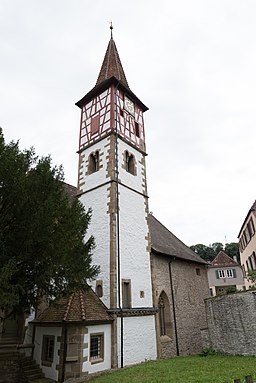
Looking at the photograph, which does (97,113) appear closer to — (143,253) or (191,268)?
(143,253)

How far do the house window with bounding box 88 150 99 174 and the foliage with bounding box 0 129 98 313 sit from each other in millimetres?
9018

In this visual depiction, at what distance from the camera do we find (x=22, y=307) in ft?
28.2

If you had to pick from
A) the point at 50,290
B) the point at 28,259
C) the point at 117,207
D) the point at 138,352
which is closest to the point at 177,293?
the point at 138,352

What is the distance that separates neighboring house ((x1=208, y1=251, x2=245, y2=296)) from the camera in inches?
1652

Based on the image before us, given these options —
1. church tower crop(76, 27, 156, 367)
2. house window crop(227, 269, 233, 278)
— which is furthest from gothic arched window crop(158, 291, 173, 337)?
house window crop(227, 269, 233, 278)

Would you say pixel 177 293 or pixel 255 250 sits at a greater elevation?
pixel 255 250

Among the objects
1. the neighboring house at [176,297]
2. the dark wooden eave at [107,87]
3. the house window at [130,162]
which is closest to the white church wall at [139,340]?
the neighboring house at [176,297]

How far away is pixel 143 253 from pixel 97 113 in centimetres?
1051

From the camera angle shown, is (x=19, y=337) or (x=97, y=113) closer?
(x=19, y=337)

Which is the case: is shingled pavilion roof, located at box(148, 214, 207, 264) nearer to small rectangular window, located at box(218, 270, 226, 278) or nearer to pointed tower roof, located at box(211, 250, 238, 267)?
pointed tower roof, located at box(211, 250, 238, 267)

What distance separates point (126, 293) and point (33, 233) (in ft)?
25.3

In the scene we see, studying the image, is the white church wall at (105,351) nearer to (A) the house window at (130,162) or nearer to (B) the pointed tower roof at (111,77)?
(A) the house window at (130,162)

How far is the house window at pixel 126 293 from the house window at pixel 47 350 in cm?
375

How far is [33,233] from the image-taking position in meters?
8.09
